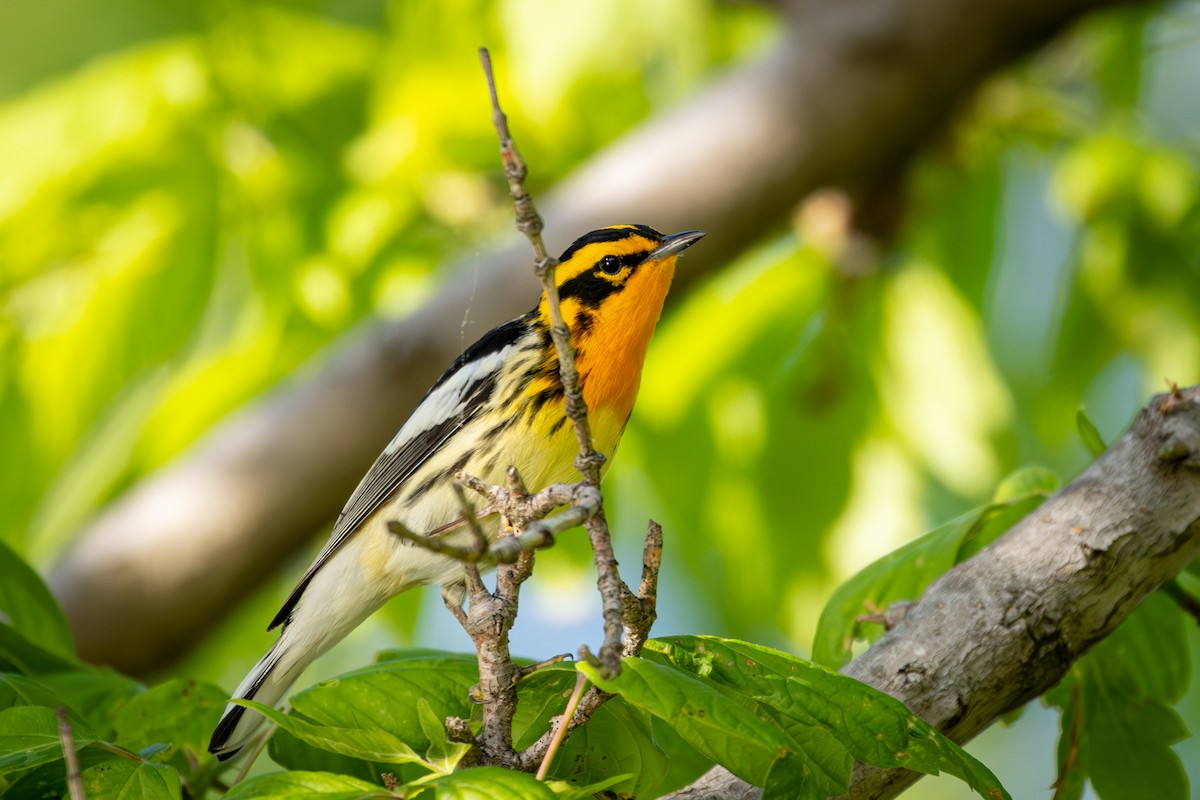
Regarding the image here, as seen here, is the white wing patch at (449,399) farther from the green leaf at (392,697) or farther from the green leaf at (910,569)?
the green leaf at (392,697)

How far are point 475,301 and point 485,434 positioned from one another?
4.63 ft

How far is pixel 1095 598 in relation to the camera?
99.4 inches

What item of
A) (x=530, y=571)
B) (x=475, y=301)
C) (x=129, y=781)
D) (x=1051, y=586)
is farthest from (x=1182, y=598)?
(x=475, y=301)

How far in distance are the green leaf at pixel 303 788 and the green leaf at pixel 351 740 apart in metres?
0.09

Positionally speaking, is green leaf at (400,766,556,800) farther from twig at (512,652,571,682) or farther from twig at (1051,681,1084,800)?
twig at (1051,681,1084,800)

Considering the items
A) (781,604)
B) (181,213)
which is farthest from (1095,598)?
(181,213)

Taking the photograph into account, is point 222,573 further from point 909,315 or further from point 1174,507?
point 1174,507

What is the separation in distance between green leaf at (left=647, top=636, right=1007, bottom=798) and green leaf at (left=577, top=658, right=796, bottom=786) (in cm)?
12

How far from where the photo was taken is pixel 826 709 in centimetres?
183

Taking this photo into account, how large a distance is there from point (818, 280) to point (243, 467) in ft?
8.91

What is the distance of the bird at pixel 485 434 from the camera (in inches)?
129

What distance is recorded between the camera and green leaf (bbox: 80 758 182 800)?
1790mm

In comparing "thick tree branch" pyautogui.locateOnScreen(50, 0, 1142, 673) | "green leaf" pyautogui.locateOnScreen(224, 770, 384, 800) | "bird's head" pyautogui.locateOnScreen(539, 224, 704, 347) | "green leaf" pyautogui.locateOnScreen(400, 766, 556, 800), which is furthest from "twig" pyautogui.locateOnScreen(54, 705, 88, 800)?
"thick tree branch" pyautogui.locateOnScreen(50, 0, 1142, 673)

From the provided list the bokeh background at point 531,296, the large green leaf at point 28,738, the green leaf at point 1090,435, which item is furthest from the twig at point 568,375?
the bokeh background at point 531,296
